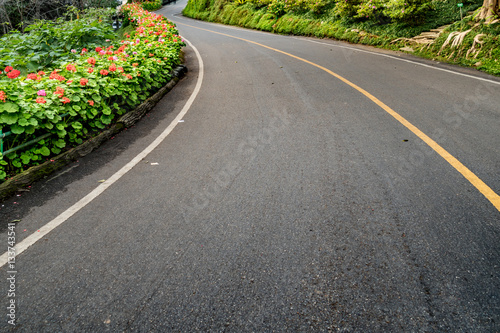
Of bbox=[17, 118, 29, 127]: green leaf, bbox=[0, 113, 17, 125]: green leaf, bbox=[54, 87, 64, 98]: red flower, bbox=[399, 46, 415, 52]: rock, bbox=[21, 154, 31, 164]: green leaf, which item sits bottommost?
bbox=[21, 154, 31, 164]: green leaf

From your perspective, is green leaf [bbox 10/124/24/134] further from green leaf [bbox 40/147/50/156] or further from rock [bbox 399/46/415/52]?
rock [bbox 399/46/415/52]

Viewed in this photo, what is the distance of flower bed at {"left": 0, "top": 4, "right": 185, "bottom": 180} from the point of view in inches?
167

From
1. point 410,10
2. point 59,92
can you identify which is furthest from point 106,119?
point 410,10

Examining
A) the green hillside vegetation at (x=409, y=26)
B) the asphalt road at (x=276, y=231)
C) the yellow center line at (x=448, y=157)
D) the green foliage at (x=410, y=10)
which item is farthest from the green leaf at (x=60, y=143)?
the green foliage at (x=410, y=10)

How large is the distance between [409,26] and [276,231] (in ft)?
44.5

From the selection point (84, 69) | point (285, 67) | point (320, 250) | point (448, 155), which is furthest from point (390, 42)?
point (320, 250)

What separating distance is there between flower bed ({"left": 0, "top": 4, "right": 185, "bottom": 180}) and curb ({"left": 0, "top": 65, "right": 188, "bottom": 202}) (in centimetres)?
12

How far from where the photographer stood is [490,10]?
33.4 ft

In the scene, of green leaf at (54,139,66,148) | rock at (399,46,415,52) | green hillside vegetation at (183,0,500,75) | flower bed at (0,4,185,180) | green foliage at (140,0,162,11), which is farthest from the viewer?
green foliage at (140,0,162,11)

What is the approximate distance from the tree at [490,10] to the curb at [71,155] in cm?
1077

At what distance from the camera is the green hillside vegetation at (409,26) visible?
386 inches

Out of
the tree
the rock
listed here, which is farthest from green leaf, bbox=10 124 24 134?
the tree

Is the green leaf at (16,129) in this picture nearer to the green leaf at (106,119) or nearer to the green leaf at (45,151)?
the green leaf at (45,151)

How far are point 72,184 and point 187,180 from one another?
5.05 ft
